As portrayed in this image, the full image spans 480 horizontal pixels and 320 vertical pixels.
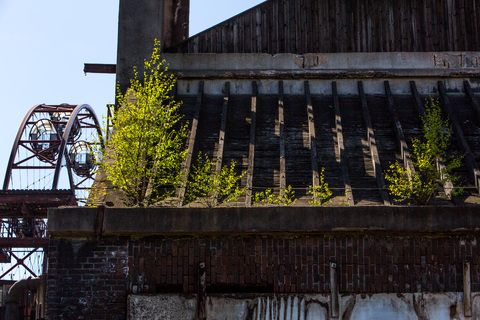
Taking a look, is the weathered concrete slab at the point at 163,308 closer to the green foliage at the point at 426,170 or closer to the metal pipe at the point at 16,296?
the green foliage at the point at 426,170

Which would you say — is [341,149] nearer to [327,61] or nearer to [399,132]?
[399,132]

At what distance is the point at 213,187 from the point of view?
10.8 meters

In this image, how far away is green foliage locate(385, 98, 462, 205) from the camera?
34.9 feet

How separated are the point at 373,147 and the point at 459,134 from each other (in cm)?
137

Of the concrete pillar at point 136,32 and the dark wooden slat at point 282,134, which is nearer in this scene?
the dark wooden slat at point 282,134

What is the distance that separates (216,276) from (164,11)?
5.84 metres

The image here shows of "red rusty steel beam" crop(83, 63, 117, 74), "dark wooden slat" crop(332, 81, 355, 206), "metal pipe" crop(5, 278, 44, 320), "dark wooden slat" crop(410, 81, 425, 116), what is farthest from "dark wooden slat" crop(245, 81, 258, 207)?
"metal pipe" crop(5, 278, 44, 320)

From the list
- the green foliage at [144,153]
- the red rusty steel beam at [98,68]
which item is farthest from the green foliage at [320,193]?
the red rusty steel beam at [98,68]

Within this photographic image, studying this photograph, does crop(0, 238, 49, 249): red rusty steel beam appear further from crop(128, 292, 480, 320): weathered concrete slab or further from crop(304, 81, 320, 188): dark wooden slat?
crop(128, 292, 480, 320): weathered concrete slab

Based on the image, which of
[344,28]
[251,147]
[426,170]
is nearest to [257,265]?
[251,147]

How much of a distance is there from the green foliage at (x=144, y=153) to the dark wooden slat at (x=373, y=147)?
2667 millimetres

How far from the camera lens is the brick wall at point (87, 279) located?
33.7 ft

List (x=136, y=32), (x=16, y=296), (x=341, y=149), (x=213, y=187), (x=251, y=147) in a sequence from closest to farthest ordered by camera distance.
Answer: (x=213, y=187) < (x=341, y=149) < (x=251, y=147) < (x=136, y=32) < (x=16, y=296)

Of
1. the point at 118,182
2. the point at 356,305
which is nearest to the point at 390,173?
the point at 356,305
